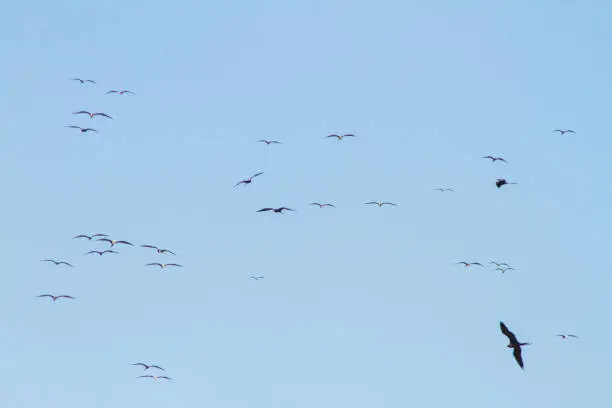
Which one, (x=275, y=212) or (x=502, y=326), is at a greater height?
(x=275, y=212)

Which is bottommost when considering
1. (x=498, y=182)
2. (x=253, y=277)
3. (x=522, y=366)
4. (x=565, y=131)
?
(x=522, y=366)

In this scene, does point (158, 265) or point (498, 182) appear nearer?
point (498, 182)

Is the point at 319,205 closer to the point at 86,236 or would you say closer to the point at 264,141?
the point at 264,141

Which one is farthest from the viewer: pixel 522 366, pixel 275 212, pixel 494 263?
pixel 494 263

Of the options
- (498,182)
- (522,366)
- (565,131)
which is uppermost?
(565,131)

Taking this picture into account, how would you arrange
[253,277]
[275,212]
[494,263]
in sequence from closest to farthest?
[275,212] < [253,277] < [494,263]

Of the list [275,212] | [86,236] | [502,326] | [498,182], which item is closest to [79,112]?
[86,236]

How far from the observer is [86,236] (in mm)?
95125

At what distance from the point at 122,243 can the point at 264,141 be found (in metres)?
14.2

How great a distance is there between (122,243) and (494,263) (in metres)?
42.5

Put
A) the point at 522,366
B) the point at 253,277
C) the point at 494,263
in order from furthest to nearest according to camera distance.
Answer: the point at 494,263, the point at 253,277, the point at 522,366

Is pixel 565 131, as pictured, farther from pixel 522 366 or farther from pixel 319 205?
pixel 522 366

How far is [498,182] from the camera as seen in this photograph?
9175 cm

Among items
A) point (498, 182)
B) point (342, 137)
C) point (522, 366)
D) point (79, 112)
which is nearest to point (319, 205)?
point (342, 137)
